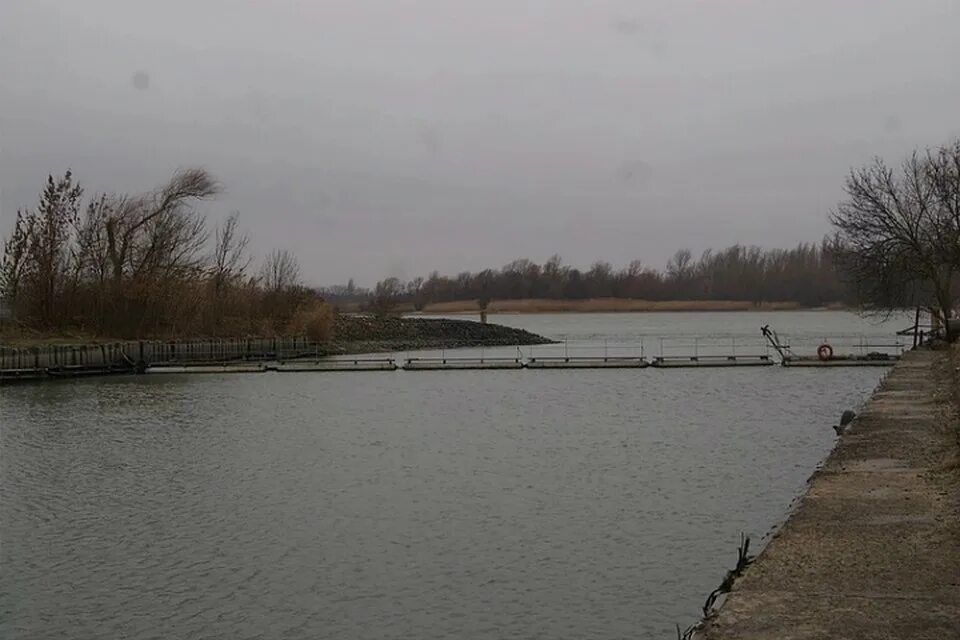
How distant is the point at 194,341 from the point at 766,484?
39.2m

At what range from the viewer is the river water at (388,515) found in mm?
8969

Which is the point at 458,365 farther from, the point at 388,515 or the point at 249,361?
the point at 388,515

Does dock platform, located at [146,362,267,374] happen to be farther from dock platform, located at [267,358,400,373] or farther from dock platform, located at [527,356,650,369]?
dock platform, located at [527,356,650,369]

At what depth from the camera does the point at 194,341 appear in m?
48.8

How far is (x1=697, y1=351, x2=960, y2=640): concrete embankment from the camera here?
6.46m

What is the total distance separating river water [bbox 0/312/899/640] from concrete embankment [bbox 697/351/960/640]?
3.37ft

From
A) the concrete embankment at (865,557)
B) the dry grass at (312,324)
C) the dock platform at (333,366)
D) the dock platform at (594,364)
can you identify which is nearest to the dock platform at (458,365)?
the dock platform at (333,366)

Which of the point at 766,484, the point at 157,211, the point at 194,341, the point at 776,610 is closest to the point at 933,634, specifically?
the point at 776,610

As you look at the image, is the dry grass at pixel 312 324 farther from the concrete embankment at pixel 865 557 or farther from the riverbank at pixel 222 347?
the concrete embankment at pixel 865 557

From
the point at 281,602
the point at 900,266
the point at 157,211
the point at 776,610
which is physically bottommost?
the point at 281,602

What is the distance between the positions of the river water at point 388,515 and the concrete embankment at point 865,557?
103 centimetres

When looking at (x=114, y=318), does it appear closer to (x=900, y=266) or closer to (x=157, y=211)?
(x=157, y=211)

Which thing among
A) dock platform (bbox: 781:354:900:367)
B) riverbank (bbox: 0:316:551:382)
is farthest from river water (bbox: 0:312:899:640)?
dock platform (bbox: 781:354:900:367)

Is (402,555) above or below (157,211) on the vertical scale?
below
